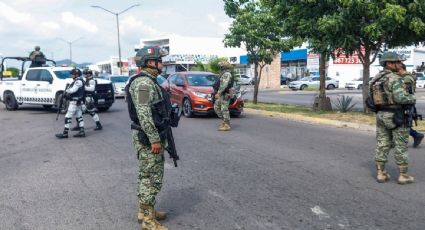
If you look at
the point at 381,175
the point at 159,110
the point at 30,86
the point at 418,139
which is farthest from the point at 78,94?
the point at 30,86

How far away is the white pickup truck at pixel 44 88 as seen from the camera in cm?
1730

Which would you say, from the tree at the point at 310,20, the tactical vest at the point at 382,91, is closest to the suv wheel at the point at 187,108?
the tree at the point at 310,20

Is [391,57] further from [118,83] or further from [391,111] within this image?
[118,83]

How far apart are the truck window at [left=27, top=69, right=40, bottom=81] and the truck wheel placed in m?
1.57

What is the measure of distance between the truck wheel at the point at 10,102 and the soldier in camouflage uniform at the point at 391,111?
1677 cm

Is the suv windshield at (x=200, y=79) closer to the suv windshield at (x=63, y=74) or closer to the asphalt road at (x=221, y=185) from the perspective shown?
the suv windshield at (x=63, y=74)

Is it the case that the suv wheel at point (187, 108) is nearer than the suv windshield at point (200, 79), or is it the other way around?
the suv wheel at point (187, 108)

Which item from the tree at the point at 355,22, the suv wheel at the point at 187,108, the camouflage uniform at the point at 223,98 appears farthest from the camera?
the suv wheel at the point at 187,108

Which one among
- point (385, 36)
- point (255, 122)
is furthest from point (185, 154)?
point (385, 36)

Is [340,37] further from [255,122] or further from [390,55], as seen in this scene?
[390,55]

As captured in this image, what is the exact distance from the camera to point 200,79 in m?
16.4

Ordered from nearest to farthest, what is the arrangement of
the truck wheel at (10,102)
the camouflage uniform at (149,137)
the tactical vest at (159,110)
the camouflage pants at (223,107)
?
the camouflage uniform at (149,137) → the tactical vest at (159,110) → the camouflage pants at (223,107) → the truck wheel at (10,102)

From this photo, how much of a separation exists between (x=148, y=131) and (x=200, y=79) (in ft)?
39.6

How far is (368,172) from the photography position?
6992 millimetres
